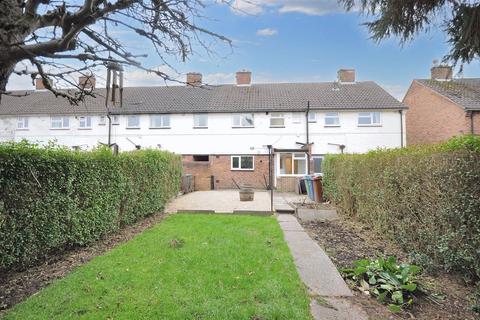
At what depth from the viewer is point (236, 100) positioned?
81.8 feet

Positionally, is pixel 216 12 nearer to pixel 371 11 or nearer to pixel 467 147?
pixel 371 11

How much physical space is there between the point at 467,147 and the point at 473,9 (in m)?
1.73

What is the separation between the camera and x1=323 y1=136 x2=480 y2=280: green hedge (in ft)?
14.0

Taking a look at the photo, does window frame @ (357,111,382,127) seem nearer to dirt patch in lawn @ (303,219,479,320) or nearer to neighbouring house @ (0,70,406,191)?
neighbouring house @ (0,70,406,191)

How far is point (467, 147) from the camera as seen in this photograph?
4.38m

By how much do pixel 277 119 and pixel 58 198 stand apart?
19076 mm

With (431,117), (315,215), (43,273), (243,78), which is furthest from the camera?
(243,78)

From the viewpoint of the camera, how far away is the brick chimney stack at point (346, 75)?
2691cm

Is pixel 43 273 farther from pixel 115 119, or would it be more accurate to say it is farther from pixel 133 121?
pixel 115 119

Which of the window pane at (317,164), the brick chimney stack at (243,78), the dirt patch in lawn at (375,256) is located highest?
the brick chimney stack at (243,78)

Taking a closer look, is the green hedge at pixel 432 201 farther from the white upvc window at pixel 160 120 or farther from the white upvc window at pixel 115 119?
the white upvc window at pixel 115 119

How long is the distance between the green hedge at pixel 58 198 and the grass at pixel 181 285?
0.81 m

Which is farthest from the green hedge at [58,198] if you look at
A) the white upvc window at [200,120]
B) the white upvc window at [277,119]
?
the white upvc window at [277,119]

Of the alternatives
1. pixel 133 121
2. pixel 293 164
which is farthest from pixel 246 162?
pixel 133 121
